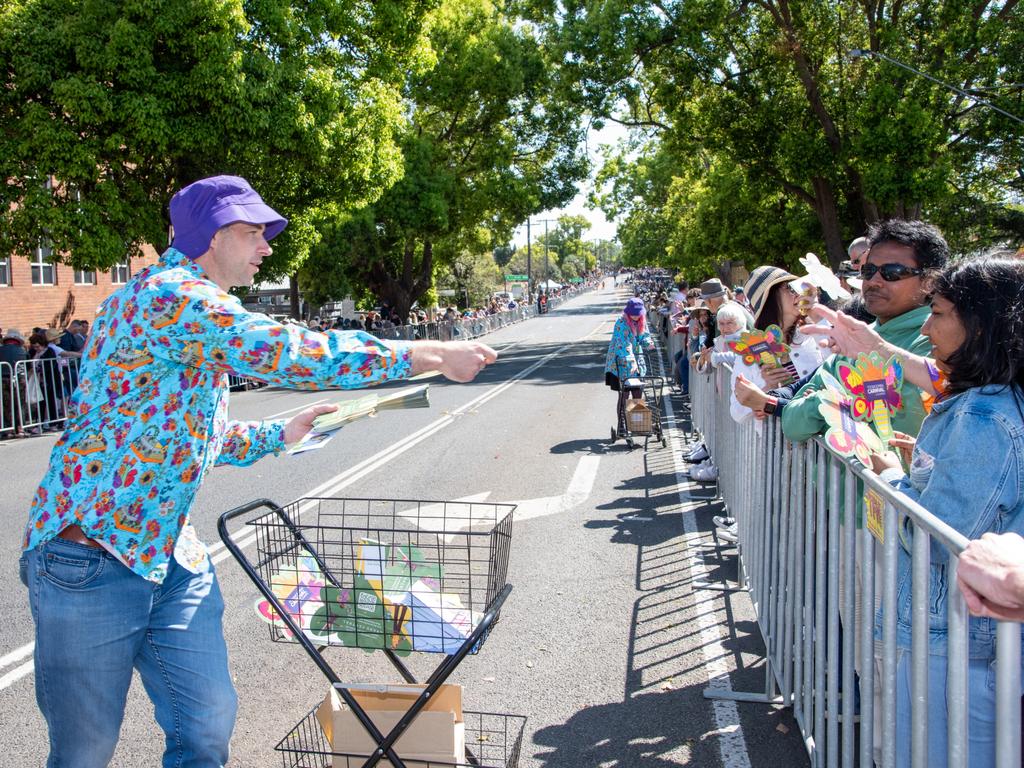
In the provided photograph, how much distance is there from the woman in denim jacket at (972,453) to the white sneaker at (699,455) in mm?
7537

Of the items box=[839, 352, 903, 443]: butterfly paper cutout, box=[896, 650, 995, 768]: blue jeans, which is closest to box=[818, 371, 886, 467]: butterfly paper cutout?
box=[839, 352, 903, 443]: butterfly paper cutout

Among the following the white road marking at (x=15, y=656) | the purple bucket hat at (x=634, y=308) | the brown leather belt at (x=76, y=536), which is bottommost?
the white road marking at (x=15, y=656)

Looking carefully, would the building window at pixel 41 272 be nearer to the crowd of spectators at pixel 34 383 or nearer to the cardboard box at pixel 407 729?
the crowd of spectators at pixel 34 383

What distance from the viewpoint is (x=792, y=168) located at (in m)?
23.4

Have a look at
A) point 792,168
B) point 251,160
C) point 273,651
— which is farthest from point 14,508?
point 792,168

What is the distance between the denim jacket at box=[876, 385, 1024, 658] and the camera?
2.39m

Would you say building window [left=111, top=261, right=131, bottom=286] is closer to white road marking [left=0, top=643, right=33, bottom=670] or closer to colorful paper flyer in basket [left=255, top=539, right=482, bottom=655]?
white road marking [left=0, top=643, right=33, bottom=670]

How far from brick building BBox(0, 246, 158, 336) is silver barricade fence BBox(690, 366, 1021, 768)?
2842 cm

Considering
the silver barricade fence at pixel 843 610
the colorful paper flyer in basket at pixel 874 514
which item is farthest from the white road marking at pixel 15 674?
the colorful paper flyer in basket at pixel 874 514

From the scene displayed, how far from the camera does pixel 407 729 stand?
10.1 ft

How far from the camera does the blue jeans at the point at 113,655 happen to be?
2.57 meters

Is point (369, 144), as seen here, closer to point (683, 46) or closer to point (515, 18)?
point (683, 46)

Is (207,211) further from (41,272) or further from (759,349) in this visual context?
(41,272)

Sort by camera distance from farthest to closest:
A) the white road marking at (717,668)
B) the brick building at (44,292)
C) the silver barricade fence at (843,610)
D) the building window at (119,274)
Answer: the building window at (119,274)
the brick building at (44,292)
the white road marking at (717,668)
the silver barricade fence at (843,610)
